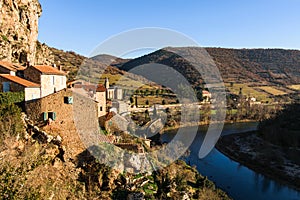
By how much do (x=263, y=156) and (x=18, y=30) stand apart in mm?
27319

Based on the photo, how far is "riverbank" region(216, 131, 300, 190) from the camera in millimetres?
24297

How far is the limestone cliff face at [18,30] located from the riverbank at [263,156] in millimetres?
22973

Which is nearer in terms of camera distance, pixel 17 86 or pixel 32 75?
pixel 17 86

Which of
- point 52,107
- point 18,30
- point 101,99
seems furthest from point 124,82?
point 52,107

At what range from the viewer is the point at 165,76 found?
2510 inches

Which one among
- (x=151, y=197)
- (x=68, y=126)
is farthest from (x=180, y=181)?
(x=68, y=126)

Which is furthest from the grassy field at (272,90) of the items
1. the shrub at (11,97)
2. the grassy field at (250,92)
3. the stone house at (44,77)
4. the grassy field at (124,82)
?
the shrub at (11,97)

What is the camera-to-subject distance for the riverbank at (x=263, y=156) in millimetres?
24297

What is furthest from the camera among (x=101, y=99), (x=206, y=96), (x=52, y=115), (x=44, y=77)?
(x=206, y=96)

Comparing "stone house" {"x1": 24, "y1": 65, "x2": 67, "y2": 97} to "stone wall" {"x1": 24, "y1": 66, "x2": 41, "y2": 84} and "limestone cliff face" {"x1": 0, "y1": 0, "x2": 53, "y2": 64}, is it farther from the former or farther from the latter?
"limestone cliff face" {"x1": 0, "y1": 0, "x2": 53, "y2": 64}

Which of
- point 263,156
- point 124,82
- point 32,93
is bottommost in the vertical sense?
point 263,156

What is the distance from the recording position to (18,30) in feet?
75.8

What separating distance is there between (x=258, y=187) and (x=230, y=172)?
3.48 m

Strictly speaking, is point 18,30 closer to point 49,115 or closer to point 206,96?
point 49,115
